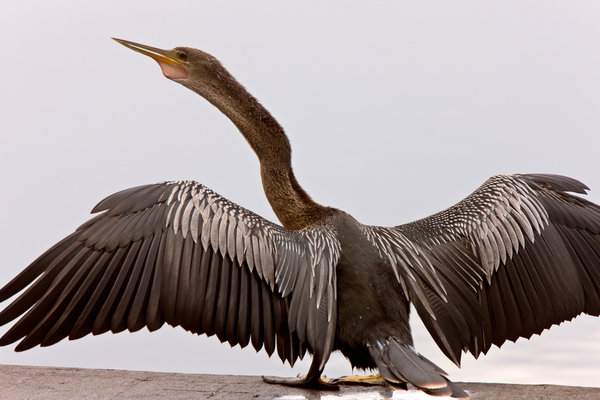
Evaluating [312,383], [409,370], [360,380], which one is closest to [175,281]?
[312,383]

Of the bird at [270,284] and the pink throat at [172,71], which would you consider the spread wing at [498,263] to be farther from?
the pink throat at [172,71]

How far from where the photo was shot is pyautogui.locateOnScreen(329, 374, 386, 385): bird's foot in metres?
5.29

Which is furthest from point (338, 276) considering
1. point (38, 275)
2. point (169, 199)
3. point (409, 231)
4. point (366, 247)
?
point (38, 275)

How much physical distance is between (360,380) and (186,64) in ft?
9.05

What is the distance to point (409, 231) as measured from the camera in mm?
5164

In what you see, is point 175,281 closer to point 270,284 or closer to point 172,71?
point 270,284

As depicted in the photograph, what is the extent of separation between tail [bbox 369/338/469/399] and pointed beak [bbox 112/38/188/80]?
9.29ft

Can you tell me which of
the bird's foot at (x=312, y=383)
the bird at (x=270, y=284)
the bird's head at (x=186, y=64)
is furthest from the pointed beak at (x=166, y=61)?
the bird's foot at (x=312, y=383)

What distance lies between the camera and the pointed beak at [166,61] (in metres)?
6.08

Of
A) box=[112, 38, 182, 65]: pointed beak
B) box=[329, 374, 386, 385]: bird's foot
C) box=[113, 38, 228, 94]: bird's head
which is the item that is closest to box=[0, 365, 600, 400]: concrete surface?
box=[329, 374, 386, 385]: bird's foot

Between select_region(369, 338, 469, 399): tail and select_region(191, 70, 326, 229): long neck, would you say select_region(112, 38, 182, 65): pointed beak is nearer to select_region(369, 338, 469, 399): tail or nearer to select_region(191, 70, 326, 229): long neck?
select_region(191, 70, 326, 229): long neck

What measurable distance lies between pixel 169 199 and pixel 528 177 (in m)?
2.64

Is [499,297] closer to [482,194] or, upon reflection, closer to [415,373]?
[482,194]

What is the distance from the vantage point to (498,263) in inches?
201
